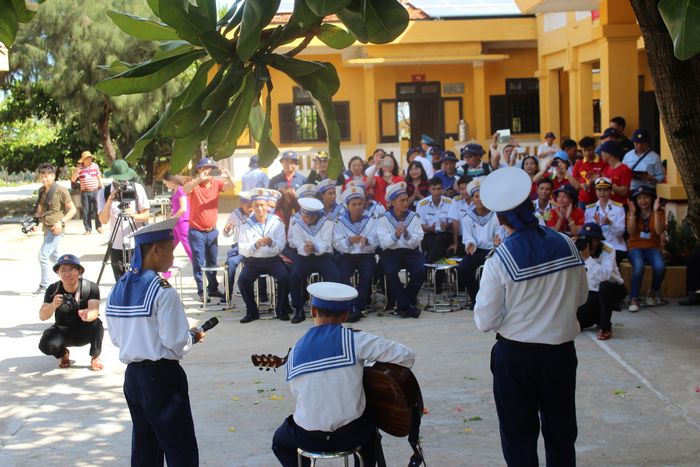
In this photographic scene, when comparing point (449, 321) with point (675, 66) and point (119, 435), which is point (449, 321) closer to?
point (119, 435)

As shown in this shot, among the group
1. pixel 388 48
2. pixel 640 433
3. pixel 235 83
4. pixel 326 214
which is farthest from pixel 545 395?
pixel 388 48

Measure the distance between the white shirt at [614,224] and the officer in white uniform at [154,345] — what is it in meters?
6.79

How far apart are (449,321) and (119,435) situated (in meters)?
4.72

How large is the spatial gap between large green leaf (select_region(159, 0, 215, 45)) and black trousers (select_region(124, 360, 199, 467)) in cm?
286

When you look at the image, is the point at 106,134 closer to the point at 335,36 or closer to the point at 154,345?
the point at 154,345

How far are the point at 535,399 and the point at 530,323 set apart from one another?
44 centimetres

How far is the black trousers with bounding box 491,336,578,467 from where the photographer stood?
5055mm

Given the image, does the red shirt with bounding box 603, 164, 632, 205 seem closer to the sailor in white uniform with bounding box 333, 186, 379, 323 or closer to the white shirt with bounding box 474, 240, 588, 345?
the sailor in white uniform with bounding box 333, 186, 379, 323

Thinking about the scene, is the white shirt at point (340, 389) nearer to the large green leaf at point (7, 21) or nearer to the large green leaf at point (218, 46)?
the large green leaf at point (218, 46)

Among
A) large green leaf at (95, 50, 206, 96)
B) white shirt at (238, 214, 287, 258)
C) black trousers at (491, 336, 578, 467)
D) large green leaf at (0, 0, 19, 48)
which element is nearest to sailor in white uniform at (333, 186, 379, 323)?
white shirt at (238, 214, 287, 258)

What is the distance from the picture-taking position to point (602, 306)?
9.55m

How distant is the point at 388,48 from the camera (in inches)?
1012

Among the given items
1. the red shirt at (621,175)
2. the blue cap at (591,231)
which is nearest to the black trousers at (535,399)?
the blue cap at (591,231)

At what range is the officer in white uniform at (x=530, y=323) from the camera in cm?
504
